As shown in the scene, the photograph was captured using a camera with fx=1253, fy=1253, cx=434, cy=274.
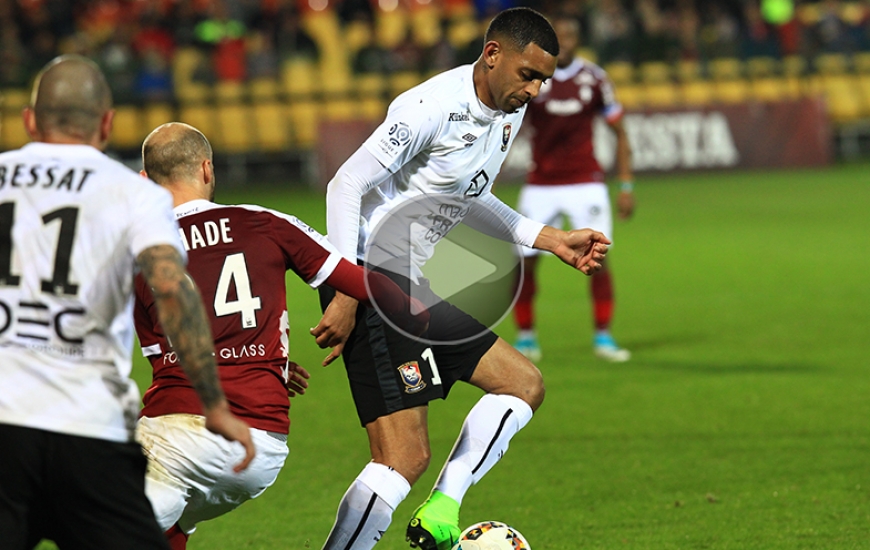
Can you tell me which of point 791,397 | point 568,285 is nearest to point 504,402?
point 791,397

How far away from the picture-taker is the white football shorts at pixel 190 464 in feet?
12.2

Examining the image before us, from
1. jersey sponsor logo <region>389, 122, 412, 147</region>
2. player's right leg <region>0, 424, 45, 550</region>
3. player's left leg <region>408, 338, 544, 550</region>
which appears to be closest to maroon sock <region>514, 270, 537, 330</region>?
player's left leg <region>408, 338, 544, 550</region>

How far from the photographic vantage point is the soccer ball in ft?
14.8

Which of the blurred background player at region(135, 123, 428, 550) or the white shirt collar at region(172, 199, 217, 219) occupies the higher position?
the white shirt collar at region(172, 199, 217, 219)

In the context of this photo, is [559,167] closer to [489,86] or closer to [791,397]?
[791,397]

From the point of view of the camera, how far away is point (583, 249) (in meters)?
4.66

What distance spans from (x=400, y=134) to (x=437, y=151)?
10.4 inches

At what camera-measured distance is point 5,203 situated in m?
3.03

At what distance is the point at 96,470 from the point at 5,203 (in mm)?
682

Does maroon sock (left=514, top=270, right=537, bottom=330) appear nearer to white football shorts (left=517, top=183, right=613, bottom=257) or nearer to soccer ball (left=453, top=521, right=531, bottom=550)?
white football shorts (left=517, top=183, right=613, bottom=257)

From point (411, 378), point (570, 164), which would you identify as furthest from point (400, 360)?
point (570, 164)

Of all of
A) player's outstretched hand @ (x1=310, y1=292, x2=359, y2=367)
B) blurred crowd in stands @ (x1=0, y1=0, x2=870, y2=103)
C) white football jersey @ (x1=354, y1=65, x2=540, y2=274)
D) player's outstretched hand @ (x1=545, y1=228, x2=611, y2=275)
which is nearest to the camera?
player's outstretched hand @ (x1=310, y1=292, x2=359, y2=367)

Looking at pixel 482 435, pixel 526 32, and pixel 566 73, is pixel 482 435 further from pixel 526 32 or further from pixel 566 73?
pixel 566 73
